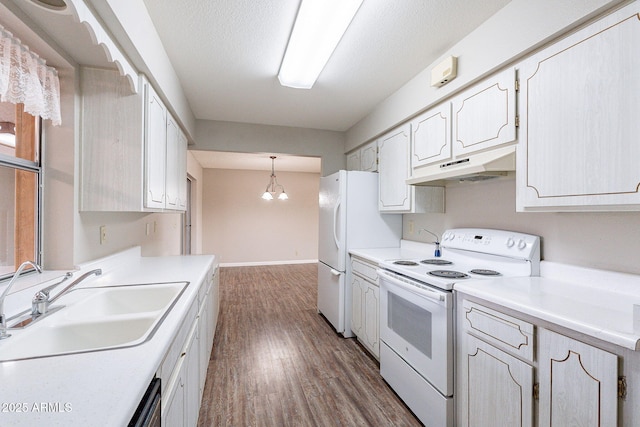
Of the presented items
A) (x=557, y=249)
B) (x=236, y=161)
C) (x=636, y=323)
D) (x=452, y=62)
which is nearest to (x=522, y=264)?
(x=557, y=249)

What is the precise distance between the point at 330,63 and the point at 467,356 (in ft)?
6.90

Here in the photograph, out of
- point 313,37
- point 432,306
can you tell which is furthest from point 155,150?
point 432,306

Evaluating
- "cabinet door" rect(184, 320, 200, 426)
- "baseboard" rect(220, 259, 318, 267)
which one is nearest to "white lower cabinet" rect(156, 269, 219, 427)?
"cabinet door" rect(184, 320, 200, 426)

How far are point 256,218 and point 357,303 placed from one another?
4.66 meters

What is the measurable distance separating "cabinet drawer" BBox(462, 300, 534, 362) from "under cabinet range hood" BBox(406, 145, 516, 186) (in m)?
0.74

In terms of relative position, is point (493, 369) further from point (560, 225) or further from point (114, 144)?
point (114, 144)

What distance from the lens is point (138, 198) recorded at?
A: 5.71 feet

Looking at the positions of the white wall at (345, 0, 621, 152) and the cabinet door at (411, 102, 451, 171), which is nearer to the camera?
the white wall at (345, 0, 621, 152)

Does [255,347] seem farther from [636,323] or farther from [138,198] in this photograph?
[636,323]

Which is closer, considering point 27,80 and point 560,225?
point 27,80

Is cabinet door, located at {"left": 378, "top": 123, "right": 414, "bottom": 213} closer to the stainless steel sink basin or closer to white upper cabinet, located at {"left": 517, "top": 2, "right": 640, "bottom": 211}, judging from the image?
white upper cabinet, located at {"left": 517, "top": 2, "right": 640, "bottom": 211}

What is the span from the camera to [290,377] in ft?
7.23

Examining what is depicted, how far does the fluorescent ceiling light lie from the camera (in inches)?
60.0

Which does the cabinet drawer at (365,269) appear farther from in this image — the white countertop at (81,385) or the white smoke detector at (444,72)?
the white countertop at (81,385)
